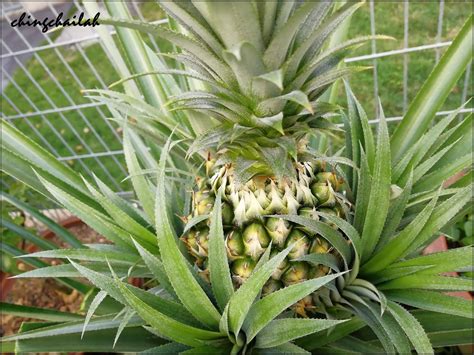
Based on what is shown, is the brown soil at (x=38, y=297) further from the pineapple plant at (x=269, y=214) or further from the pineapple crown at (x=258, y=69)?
the pineapple crown at (x=258, y=69)

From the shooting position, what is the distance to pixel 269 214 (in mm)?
754

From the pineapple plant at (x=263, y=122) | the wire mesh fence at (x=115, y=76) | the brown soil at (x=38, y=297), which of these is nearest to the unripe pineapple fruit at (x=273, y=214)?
the pineapple plant at (x=263, y=122)

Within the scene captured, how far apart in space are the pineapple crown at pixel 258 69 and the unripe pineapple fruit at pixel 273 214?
40mm

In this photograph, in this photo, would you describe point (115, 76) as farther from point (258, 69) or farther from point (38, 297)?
point (258, 69)

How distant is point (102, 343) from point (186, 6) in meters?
0.55

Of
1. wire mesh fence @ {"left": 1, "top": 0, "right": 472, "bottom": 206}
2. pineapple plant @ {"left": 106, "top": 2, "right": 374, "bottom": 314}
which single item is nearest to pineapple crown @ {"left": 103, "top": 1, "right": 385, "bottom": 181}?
pineapple plant @ {"left": 106, "top": 2, "right": 374, "bottom": 314}

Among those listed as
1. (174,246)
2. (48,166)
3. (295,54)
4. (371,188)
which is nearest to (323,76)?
(295,54)

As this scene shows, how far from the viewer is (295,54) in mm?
649

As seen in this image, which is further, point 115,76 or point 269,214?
point 115,76

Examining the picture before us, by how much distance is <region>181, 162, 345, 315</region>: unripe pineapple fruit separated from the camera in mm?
756

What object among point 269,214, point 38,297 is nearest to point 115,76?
point 38,297

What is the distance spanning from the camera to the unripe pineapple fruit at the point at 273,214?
76 cm

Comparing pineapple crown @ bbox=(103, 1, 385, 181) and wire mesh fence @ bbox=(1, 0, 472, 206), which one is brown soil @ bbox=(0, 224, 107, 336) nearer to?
wire mesh fence @ bbox=(1, 0, 472, 206)

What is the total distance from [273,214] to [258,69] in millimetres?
235
